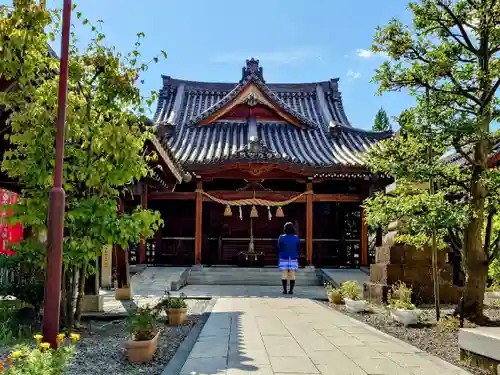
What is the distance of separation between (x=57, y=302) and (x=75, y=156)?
8.25ft

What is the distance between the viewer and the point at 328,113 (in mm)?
23094

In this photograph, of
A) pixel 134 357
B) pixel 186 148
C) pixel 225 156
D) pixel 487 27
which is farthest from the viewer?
pixel 186 148

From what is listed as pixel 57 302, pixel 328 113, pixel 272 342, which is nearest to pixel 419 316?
pixel 272 342

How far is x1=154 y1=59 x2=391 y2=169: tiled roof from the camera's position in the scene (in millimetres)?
18031

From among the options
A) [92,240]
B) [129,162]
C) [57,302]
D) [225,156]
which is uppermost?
[225,156]

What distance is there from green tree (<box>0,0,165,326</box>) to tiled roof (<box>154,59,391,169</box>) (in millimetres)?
9385

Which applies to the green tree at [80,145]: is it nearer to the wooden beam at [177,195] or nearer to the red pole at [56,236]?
the red pole at [56,236]

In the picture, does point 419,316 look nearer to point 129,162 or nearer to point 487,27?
point 487,27

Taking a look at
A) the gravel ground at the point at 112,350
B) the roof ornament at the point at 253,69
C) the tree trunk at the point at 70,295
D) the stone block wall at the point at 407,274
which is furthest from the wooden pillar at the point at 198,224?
the tree trunk at the point at 70,295

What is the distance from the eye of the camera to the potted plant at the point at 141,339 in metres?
5.34

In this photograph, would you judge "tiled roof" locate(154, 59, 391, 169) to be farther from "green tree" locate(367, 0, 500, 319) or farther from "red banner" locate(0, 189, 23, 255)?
"green tree" locate(367, 0, 500, 319)

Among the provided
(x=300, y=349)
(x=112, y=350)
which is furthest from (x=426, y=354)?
(x=112, y=350)

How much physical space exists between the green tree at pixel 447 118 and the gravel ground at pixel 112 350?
377 cm

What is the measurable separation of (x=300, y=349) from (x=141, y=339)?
6.26ft
